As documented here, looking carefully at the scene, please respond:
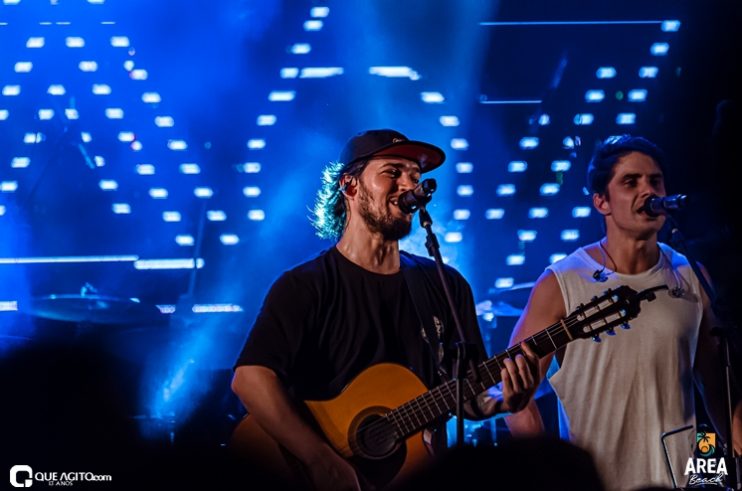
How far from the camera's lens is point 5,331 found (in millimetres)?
5949

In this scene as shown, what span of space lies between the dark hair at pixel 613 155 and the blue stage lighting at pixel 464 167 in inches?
87.2

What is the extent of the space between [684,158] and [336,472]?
14.0 feet

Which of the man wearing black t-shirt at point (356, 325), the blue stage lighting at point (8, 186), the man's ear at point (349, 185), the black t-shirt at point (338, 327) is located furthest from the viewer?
the blue stage lighting at point (8, 186)

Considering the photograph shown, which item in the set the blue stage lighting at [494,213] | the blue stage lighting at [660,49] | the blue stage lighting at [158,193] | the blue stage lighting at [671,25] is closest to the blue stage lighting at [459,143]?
the blue stage lighting at [494,213]

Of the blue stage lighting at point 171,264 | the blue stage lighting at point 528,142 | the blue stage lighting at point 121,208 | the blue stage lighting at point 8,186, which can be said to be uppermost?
the blue stage lighting at point 528,142

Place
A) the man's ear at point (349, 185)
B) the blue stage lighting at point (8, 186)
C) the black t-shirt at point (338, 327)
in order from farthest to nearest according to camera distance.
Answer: the blue stage lighting at point (8, 186), the man's ear at point (349, 185), the black t-shirt at point (338, 327)

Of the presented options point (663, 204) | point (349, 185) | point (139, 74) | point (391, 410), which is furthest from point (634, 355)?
point (139, 74)

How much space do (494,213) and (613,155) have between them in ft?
7.54

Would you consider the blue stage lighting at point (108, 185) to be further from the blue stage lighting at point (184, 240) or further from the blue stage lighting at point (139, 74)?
the blue stage lighting at point (139, 74)

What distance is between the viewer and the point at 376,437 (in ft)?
12.9

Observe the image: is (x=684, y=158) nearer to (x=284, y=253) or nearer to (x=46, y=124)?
(x=284, y=253)

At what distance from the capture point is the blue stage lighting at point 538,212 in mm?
6934

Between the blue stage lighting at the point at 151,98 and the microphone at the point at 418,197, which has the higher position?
the blue stage lighting at the point at 151,98

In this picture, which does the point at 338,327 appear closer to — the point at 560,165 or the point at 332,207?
the point at 332,207
